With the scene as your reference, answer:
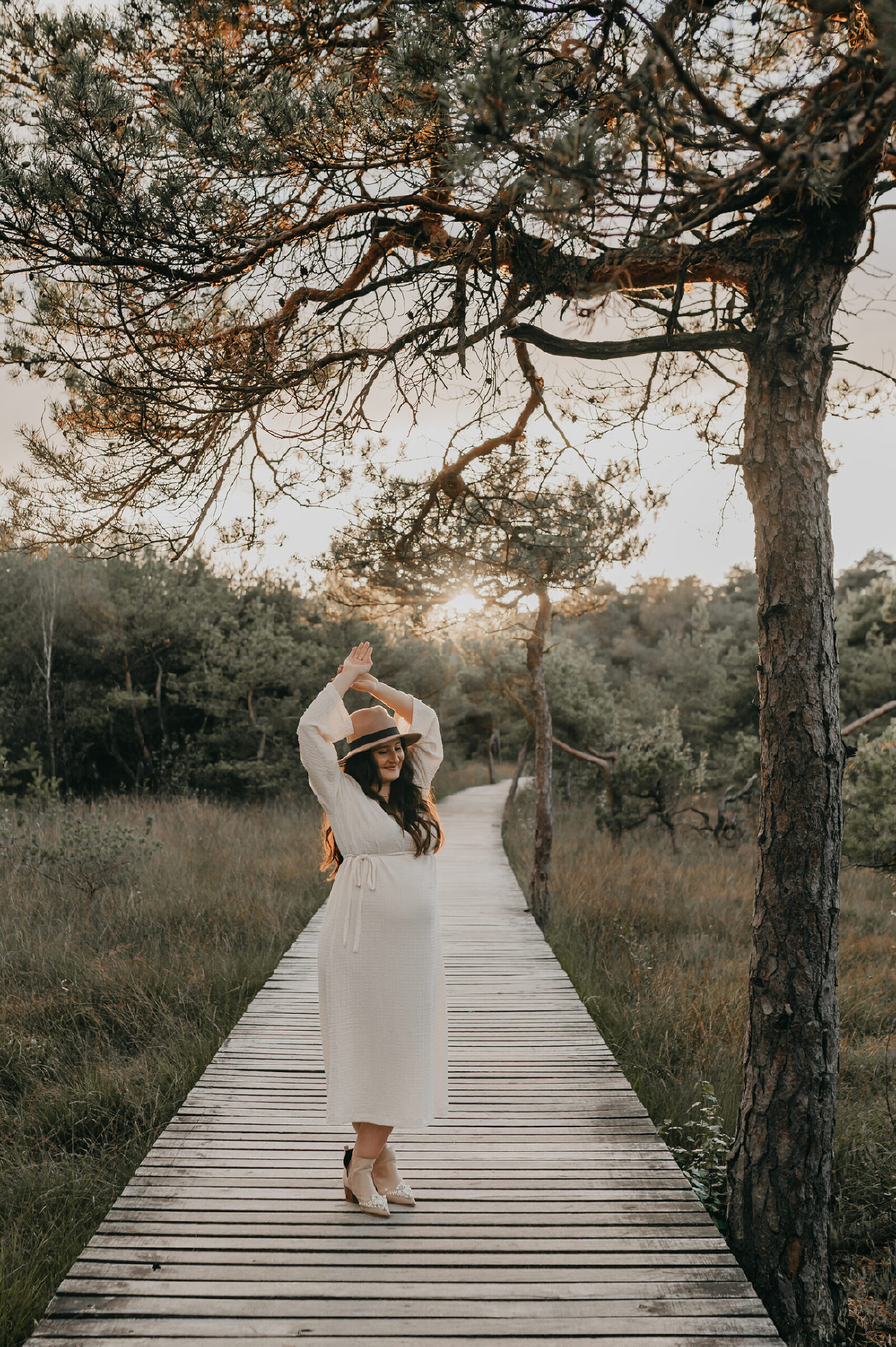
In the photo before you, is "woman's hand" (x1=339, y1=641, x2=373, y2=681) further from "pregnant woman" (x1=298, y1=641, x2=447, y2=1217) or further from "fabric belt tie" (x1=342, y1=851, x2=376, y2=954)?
"fabric belt tie" (x1=342, y1=851, x2=376, y2=954)

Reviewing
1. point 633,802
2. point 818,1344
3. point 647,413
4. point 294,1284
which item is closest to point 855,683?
point 633,802

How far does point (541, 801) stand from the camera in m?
8.49

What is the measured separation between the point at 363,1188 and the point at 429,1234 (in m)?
0.30

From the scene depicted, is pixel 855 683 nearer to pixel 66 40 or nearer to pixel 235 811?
pixel 235 811

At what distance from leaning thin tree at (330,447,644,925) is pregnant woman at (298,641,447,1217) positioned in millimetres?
2736

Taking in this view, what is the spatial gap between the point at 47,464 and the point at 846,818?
9.38 m

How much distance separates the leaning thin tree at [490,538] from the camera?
19.3 feet

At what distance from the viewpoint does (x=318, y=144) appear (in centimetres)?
298

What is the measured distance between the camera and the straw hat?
9.95 ft

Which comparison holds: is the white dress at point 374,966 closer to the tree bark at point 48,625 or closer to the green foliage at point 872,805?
the green foliage at point 872,805

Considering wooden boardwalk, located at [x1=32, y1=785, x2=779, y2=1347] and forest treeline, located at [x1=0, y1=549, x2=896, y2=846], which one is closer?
wooden boardwalk, located at [x1=32, y1=785, x2=779, y2=1347]

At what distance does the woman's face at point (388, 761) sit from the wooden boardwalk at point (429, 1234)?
5.57 ft

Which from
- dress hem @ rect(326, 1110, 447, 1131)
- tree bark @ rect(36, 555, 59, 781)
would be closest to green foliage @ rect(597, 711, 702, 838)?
dress hem @ rect(326, 1110, 447, 1131)

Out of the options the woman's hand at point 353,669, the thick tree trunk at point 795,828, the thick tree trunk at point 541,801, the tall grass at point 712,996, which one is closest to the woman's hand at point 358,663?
the woman's hand at point 353,669
